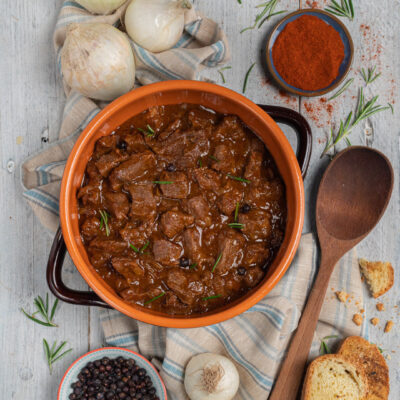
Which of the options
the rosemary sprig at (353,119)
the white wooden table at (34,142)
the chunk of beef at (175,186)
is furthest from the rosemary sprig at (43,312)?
the rosemary sprig at (353,119)

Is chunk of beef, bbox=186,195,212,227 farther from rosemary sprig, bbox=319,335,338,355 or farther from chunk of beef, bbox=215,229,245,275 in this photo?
rosemary sprig, bbox=319,335,338,355

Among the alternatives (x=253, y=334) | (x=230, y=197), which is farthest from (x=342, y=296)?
(x=230, y=197)

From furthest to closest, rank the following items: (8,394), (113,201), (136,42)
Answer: (8,394), (136,42), (113,201)

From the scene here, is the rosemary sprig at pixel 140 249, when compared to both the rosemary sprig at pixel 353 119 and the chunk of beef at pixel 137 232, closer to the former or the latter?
the chunk of beef at pixel 137 232

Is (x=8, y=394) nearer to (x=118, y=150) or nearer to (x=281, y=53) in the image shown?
(x=118, y=150)

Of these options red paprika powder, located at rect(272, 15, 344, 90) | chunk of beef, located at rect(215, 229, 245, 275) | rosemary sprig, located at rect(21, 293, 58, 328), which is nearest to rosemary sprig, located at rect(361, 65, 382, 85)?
red paprika powder, located at rect(272, 15, 344, 90)

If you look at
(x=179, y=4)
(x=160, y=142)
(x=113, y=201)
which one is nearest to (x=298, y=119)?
(x=160, y=142)
